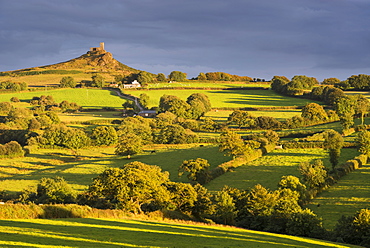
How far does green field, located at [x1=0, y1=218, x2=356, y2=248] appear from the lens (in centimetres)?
2614

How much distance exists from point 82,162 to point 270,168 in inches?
1654

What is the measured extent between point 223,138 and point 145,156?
922 inches

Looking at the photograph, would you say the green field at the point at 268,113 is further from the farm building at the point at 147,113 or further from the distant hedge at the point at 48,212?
the distant hedge at the point at 48,212

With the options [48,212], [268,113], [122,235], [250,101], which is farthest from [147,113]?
[122,235]

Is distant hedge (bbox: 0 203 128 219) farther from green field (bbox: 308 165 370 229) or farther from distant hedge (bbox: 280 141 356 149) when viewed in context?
distant hedge (bbox: 280 141 356 149)

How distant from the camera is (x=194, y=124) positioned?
13725 centimetres

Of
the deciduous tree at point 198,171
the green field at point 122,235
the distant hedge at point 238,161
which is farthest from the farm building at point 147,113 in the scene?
the green field at point 122,235

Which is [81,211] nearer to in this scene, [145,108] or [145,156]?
[145,156]

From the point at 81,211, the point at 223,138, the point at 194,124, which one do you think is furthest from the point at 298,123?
the point at 81,211

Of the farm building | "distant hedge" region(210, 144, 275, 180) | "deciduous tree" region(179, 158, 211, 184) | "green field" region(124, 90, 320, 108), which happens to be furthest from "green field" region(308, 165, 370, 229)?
"green field" region(124, 90, 320, 108)

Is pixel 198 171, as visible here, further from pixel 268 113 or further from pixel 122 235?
pixel 268 113

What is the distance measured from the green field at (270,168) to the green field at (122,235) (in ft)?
95.9

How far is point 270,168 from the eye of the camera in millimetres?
78625

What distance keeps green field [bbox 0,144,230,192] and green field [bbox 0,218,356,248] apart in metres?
37.7
